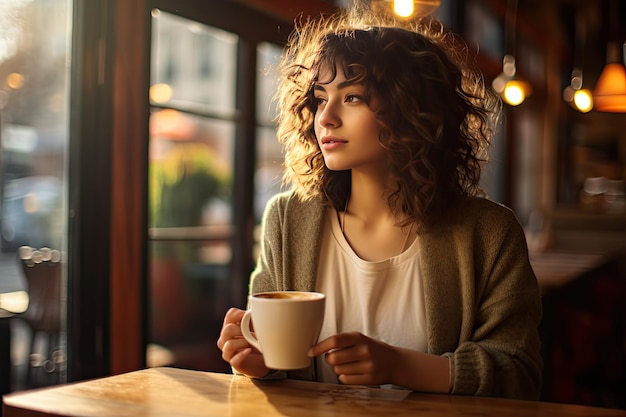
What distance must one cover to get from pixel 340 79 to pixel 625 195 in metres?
8.27

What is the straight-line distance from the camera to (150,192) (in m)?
3.23

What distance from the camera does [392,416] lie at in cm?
98

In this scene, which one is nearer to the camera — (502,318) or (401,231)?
(502,318)

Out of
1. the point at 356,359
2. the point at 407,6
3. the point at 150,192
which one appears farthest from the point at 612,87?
the point at 356,359

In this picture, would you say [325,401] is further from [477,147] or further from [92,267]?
[92,267]

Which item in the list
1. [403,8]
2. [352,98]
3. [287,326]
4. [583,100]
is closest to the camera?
[287,326]

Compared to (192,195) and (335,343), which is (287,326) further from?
(192,195)

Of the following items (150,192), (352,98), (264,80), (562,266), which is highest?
(264,80)

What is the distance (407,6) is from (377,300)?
4.25ft

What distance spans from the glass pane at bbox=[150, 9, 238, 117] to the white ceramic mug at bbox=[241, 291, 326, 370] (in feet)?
8.49

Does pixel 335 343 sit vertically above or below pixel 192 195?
below

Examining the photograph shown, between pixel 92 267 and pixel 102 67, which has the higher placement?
pixel 102 67

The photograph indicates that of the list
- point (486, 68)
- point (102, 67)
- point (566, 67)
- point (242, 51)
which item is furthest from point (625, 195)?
point (102, 67)

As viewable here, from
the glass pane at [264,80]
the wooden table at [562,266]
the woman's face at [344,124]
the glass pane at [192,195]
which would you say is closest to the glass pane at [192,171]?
the glass pane at [192,195]
